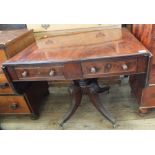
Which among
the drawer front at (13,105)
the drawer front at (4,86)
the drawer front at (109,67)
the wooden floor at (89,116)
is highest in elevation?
the drawer front at (109,67)

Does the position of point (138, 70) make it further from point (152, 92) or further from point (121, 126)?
point (121, 126)

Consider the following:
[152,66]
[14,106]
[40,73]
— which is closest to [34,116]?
[14,106]

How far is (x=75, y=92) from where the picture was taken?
142 centimetres

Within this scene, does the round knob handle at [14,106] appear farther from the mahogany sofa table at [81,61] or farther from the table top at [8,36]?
the table top at [8,36]

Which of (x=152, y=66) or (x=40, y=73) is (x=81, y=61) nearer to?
(x=40, y=73)

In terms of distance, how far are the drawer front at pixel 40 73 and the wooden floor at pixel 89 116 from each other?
22.4 inches

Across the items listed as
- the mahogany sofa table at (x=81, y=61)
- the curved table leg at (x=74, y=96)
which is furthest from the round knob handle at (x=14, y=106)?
the curved table leg at (x=74, y=96)

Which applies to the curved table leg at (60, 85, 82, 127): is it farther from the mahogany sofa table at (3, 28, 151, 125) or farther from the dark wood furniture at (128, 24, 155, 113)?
the dark wood furniture at (128, 24, 155, 113)

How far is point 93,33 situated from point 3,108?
100 cm

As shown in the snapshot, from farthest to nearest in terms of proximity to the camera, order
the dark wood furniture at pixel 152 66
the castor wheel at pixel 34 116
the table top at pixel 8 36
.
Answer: the castor wheel at pixel 34 116 < the table top at pixel 8 36 < the dark wood furniture at pixel 152 66

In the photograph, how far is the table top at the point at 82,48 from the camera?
3.51ft

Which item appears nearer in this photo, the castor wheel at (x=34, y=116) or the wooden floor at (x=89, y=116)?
the wooden floor at (x=89, y=116)
